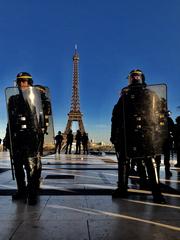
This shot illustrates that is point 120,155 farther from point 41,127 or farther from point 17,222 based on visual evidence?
point 17,222

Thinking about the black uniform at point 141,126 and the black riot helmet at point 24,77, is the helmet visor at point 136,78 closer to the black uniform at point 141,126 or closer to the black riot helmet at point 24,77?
the black uniform at point 141,126

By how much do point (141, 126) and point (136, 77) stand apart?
2.61 ft

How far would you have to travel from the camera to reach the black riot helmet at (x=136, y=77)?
6.36 meters

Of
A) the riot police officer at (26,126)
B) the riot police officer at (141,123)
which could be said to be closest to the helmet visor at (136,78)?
the riot police officer at (141,123)

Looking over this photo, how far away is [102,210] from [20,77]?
7.84 ft

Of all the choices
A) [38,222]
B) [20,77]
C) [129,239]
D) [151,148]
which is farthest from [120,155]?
[129,239]

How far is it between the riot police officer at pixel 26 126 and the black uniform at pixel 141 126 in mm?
1307

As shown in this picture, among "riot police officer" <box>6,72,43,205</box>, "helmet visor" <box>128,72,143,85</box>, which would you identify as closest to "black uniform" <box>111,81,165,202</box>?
"helmet visor" <box>128,72,143,85</box>

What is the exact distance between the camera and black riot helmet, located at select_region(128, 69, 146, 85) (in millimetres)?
6355

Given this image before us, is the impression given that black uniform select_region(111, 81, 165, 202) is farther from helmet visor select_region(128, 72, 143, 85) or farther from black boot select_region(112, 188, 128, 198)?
helmet visor select_region(128, 72, 143, 85)

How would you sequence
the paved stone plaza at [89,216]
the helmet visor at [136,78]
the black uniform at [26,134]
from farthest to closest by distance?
the helmet visor at [136,78] < the black uniform at [26,134] < the paved stone plaza at [89,216]

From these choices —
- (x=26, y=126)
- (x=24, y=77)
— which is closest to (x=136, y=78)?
(x=24, y=77)

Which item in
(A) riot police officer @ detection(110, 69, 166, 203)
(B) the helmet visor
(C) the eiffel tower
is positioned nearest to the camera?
(A) riot police officer @ detection(110, 69, 166, 203)

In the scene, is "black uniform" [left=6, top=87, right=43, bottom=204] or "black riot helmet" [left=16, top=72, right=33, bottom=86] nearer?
"black uniform" [left=6, top=87, right=43, bottom=204]
